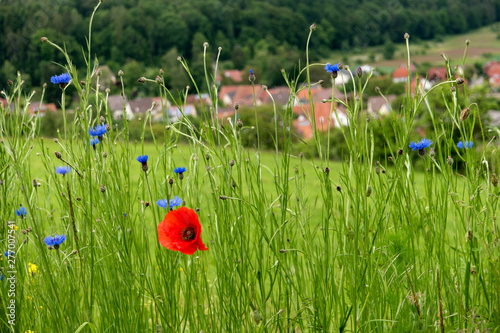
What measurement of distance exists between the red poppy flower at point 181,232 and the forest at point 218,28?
30760 millimetres

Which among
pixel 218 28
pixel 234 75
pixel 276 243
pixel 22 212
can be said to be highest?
pixel 218 28

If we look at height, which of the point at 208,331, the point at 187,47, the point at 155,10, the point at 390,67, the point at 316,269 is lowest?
the point at 208,331

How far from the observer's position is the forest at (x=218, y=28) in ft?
126

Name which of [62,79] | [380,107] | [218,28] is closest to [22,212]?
[62,79]

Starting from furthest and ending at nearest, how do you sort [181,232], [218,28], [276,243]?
1. [218,28]
2. [276,243]
3. [181,232]

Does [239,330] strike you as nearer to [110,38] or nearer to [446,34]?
[110,38]

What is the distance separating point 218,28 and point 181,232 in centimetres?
5606

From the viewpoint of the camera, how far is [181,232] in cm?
101

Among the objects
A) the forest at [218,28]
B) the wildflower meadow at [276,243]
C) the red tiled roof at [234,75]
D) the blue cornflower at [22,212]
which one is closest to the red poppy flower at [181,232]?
the wildflower meadow at [276,243]

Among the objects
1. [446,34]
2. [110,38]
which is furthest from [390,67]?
[110,38]

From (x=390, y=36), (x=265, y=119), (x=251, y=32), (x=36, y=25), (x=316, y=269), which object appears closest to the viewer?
(x=316, y=269)

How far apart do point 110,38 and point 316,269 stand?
151 ft

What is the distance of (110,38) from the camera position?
43625 mm

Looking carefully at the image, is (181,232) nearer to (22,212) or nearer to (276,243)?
(276,243)
